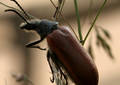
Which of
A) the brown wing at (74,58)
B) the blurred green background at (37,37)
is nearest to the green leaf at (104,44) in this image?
the brown wing at (74,58)

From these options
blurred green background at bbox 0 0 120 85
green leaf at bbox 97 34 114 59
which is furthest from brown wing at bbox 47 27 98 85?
blurred green background at bbox 0 0 120 85

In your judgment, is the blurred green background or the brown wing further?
the blurred green background

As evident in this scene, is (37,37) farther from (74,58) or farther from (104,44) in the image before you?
(74,58)

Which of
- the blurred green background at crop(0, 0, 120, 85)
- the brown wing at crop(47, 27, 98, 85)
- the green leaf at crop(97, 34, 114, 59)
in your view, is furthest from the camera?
the blurred green background at crop(0, 0, 120, 85)

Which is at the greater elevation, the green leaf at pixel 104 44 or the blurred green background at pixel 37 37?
the blurred green background at pixel 37 37

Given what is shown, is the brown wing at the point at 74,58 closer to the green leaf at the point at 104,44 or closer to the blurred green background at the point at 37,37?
the green leaf at the point at 104,44

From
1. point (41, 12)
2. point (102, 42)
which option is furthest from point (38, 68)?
point (102, 42)

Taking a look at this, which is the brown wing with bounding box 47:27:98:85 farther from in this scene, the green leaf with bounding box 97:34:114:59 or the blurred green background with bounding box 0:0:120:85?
the blurred green background with bounding box 0:0:120:85

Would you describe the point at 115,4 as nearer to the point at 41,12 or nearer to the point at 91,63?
→ the point at 41,12
